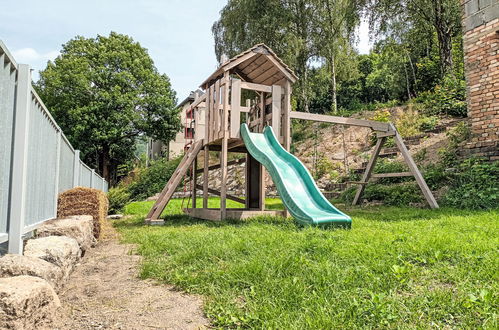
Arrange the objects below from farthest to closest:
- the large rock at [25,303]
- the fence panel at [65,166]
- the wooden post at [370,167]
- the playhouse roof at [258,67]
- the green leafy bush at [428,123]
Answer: the green leafy bush at [428,123], the wooden post at [370,167], the playhouse roof at [258,67], the fence panel at [65,166], the large rock at [25,303]

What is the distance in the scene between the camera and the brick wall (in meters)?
8.07

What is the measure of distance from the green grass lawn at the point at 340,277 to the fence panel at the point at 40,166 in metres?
1.17

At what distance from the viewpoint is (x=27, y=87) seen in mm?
2779

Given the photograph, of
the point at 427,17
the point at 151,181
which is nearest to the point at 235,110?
the point at 427,17

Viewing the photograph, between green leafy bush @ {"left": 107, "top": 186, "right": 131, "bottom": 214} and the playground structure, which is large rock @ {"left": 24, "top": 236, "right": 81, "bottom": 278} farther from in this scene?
green leafy bush @ {"left": 107, "top": 186, "right": 131, "bottom": 214}

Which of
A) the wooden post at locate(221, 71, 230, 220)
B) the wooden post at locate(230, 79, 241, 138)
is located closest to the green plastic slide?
the wooden post at locate(230, 79, 241, 138)

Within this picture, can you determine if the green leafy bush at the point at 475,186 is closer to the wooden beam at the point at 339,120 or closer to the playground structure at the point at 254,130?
the playground structure at the point at 254,130

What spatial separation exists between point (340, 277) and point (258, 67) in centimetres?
635

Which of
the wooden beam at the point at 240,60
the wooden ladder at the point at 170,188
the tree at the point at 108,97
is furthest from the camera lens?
the tree at the point at 108,97

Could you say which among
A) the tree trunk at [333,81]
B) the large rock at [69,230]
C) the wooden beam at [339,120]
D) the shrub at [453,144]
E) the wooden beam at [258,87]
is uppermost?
the tree trunk at [333,81]

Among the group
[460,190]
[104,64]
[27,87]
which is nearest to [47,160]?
[27,87]

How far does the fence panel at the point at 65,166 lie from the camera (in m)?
5.42

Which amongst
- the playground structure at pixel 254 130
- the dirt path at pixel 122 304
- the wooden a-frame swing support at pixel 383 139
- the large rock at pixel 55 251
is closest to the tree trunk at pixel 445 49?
the wooden a-frame swing support at pixel 383 139

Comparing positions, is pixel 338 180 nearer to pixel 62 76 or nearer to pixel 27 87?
pixel 27 87
